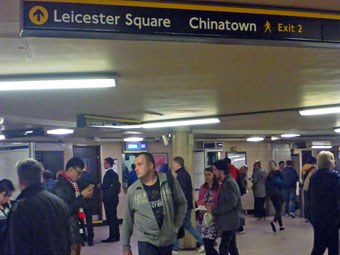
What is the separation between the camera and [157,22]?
3285mm

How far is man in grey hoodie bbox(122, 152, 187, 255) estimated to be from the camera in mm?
5316

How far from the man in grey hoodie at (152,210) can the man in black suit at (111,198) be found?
7.20 m

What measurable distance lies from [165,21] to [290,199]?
49.9 feet

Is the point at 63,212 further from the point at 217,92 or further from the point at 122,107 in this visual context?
the point at 122,107

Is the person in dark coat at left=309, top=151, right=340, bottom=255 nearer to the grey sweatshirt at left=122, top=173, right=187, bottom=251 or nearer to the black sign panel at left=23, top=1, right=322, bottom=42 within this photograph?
the grey sweatshirt at left=122, top=173, right=187, bottom=251

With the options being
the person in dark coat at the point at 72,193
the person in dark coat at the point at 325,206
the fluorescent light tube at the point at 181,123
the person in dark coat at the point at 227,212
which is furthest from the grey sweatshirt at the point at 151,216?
the fluorescent light tube at the point at 181,123

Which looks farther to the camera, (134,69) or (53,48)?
(134,69)

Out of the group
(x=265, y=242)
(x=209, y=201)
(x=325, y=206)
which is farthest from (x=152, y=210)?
(x=265, y=242)

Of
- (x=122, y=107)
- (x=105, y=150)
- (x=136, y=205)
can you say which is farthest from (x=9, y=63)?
(x=105, y=150)

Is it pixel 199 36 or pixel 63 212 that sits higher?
pixel 199 36

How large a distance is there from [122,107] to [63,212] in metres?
4.53

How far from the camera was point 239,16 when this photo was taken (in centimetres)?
346

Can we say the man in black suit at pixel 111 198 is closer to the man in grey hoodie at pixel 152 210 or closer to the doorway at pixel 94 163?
the doorway at pixel 94 163

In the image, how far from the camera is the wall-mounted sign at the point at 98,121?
28.3ft
